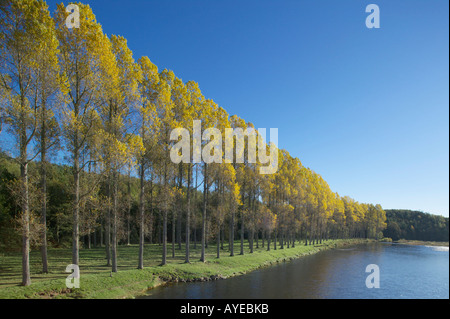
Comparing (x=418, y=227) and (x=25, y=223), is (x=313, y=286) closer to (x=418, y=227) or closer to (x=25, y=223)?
(x=25, y=223)

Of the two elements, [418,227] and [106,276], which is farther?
[418,227]

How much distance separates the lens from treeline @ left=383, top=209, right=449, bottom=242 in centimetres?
Answer: 7855

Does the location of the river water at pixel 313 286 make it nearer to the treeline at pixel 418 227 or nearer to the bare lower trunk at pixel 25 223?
the bare lower trunk at pixel 25 223

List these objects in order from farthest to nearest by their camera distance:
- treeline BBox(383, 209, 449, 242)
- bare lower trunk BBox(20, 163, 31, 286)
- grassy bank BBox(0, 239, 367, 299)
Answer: treeline BBox(383, 209, 449, 242), grassy bank BBox(0, 239, 367, 299), bare lower trunk BBox(20, 163, 31, 286)

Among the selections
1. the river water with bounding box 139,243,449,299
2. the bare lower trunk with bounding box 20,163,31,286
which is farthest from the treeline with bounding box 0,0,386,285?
the river water with bounding box 139,243,449,299

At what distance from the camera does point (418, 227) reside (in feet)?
286

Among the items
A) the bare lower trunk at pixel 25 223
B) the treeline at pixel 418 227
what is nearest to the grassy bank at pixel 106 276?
the bare lower trunk at pixel 25 223

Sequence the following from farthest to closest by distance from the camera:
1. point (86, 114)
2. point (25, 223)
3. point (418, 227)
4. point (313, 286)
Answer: point (418, 227)
point (313, 286)
point (86, 114)
point (25, 223)

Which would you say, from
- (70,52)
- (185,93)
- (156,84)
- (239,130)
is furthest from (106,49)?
(239,130)

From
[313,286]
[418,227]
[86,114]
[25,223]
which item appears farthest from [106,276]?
[418,227]

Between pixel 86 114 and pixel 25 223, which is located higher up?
pixel 86 114

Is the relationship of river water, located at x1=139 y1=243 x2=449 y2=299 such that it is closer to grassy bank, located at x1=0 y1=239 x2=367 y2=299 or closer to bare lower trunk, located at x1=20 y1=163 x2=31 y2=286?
grassy bank, located at x1=0 y1=239 x2=367 y2=299

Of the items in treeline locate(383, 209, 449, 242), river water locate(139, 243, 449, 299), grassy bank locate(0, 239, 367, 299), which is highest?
grassy bank locate(0, 239, 367, 299)
